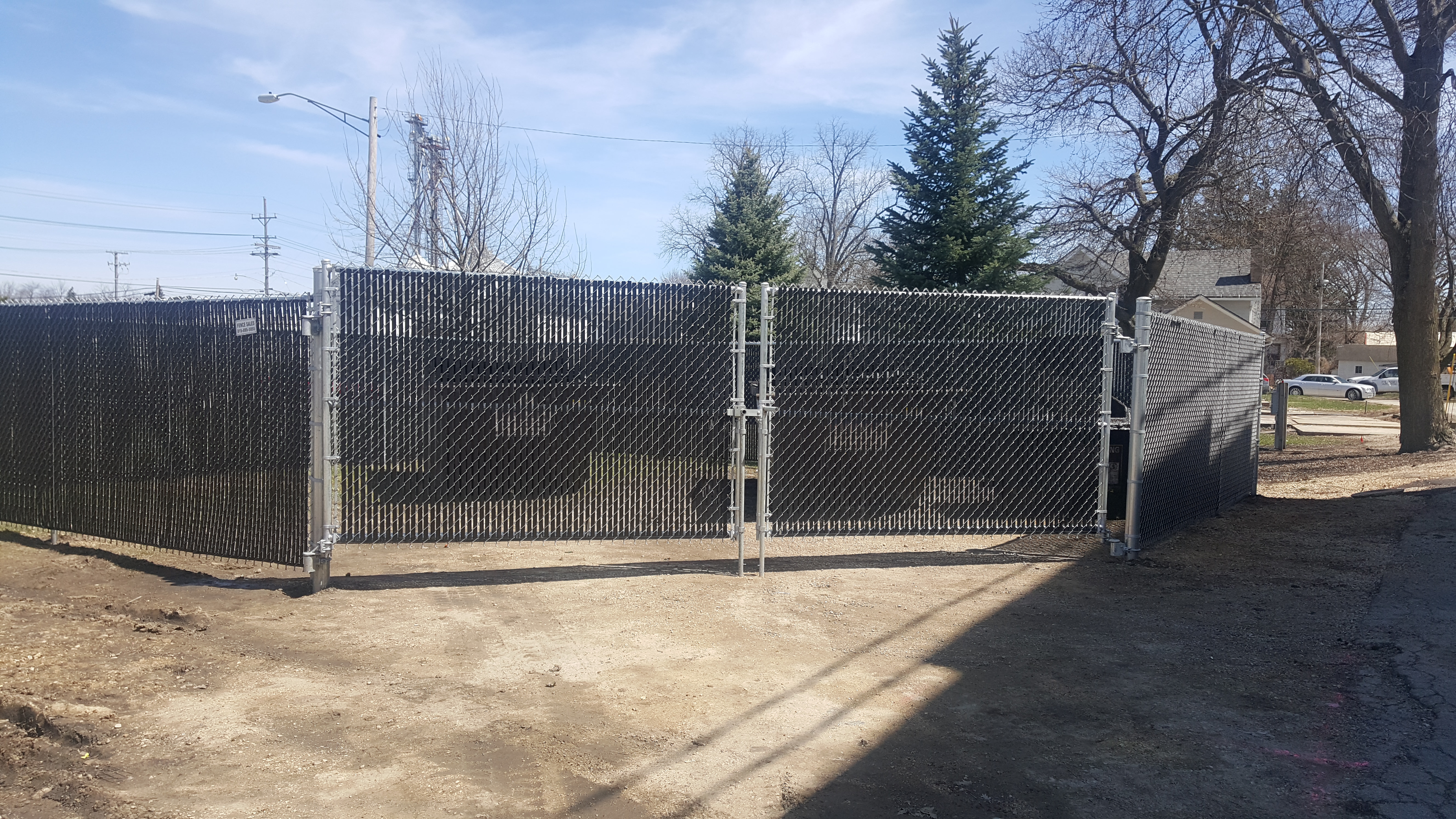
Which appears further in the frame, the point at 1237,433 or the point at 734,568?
the point at 1237,433

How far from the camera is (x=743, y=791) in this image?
3.96 metres

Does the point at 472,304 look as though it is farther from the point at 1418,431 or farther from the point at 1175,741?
the point at 1418,431

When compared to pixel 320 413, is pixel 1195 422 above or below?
below

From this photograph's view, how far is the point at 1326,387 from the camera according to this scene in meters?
50.3

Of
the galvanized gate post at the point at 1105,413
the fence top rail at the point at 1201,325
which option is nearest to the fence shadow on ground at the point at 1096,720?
the galvanized gate post at the point at 1105,413

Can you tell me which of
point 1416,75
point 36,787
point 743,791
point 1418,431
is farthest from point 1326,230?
point 36,787

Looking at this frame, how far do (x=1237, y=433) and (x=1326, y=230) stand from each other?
62.1ft

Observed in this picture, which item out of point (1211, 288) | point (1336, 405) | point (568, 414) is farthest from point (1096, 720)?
point (1211, 288)

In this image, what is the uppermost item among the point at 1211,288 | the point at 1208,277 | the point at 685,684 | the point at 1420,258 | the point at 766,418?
the point at 1208,277

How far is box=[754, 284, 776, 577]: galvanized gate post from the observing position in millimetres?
7293

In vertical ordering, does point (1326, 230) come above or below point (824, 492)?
above

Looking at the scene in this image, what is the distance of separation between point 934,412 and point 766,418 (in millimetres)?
1521

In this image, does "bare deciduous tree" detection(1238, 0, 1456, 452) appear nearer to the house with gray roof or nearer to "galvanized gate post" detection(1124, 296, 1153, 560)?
"galvanized gate post" detection(1124, 296, 1153, 560)

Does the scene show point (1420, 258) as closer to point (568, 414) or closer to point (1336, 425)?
point (1336, 425)
